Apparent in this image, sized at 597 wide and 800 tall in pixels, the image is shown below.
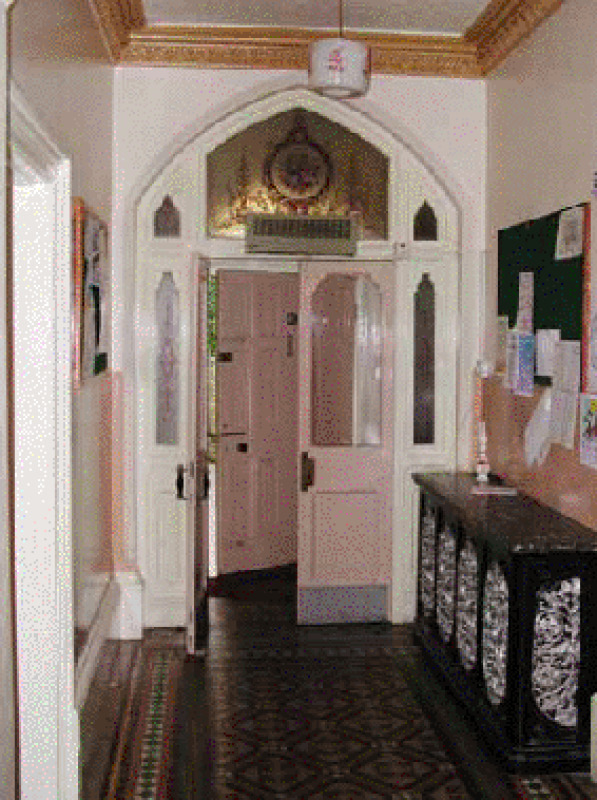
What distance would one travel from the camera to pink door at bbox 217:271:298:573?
749cm

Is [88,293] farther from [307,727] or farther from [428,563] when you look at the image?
[428,563]

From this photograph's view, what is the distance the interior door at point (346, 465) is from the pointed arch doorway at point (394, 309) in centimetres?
9

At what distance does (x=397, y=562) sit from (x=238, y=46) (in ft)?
10.4

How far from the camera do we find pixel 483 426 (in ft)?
18.9

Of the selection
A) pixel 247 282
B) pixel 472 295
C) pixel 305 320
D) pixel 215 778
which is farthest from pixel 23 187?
pixel 247 282

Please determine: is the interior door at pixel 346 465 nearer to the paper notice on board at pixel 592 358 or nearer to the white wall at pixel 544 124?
the white wall at pixel 544 124

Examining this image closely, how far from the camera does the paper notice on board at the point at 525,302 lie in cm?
520

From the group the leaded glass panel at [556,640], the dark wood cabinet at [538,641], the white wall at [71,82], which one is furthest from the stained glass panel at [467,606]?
the white wall at [71,82]

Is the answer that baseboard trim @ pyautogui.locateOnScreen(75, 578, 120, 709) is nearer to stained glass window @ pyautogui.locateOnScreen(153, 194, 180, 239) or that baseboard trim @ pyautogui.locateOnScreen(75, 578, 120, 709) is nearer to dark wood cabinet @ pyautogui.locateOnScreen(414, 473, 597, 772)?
dark wood cabinet @ pyautogui.locateOnScreen(414, 473, 597, 772)

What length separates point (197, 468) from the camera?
558 centimetres

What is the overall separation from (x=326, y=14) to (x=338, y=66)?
1.05 m

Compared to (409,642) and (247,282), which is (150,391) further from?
(409,642)

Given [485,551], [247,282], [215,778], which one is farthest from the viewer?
[247,282]

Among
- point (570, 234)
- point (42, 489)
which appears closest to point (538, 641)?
point (570, 234)
